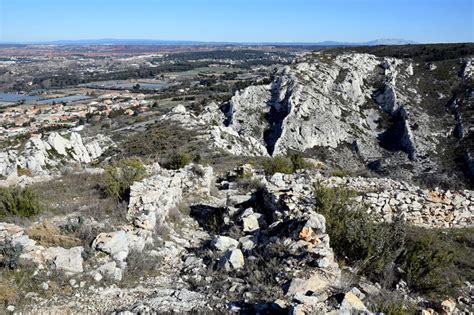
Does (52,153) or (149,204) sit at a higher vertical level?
(149,204)

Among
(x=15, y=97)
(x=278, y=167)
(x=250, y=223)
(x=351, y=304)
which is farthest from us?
(x=15, y=97)

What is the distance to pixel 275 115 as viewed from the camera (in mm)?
53562

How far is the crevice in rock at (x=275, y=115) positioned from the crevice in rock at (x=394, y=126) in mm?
13206

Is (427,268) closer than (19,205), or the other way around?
(427,268)

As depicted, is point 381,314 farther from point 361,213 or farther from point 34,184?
point 34,184

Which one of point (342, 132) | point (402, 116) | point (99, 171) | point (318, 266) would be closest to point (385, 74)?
point (402, 116)

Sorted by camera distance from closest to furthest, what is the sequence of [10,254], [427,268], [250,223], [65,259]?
1. [10,254]
2. [65,259]
3. [427,268]
4. [250,223]

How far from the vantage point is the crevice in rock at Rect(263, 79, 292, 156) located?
1941 inches

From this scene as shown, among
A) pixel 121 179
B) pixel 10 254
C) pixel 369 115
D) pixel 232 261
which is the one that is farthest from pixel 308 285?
pixel 369 115

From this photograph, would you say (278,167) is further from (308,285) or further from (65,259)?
(65,259)

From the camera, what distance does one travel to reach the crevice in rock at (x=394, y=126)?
48938 mm

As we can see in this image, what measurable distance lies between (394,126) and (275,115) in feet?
52.2

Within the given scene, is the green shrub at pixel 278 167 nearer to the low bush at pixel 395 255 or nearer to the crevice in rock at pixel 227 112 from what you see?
the low bush at pixel 395 255

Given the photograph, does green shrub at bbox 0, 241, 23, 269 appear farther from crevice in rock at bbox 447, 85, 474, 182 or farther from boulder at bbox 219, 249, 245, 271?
crevice in rock at bbox 447, 85, 474, 182
